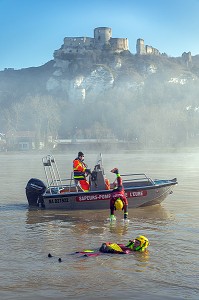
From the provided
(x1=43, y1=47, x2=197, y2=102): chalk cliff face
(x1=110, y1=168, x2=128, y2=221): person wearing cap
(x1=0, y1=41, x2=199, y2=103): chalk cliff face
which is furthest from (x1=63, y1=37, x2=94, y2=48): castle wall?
(x1=110, y1=168, x2=128, y2=221): person wearing cap

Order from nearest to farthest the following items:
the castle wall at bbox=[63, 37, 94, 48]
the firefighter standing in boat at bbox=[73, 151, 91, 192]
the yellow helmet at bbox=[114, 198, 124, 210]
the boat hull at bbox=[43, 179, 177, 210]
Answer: the yellow helmet at bbox=[114, 198, 124, 210]
the boat hull at bbox=[43, 179, 177, 210]
the firefighter standing in boat at bbox=[73, 151, 91, 192]
the castle wall at bbox=[63, 37, 94, 48]

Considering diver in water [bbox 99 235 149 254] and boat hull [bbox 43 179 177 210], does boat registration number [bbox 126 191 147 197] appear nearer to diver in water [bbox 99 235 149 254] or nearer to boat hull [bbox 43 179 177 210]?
boat hull [bbox 43 179 177 210]

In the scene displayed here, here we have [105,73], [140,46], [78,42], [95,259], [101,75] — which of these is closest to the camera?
[95,259]

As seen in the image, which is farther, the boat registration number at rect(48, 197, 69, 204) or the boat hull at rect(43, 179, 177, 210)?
the boat registration number at rect(48, 197, 69, 204)

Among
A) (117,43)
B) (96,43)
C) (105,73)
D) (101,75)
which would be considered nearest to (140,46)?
(117,43)

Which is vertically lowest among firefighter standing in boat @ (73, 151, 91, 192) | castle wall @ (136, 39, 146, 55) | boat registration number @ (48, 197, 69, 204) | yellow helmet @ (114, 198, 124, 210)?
boat registration number @ (48, 197, 69, 204)

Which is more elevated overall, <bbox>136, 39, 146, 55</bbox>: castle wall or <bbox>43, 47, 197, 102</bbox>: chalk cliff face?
<bbox>136, 39, 146, 55</bbox>: castle wall

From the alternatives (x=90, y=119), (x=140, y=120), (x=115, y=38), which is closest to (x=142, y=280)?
(x=140, y=120)

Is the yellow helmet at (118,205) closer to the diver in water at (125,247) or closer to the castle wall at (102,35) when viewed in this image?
the diver in water at (125,247)

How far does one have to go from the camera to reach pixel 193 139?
124875mm

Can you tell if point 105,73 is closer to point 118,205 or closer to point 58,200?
point 58,200

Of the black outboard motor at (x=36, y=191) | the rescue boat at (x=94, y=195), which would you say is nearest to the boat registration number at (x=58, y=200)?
the rescue boat at (x=94, y=195)

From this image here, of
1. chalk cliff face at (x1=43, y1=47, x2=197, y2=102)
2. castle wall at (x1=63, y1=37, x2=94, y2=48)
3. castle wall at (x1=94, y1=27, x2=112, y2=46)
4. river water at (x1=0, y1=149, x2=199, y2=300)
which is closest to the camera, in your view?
river water at (x1=0, y1=149, x2=199, y2=300)

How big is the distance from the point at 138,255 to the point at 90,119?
150087 mm
